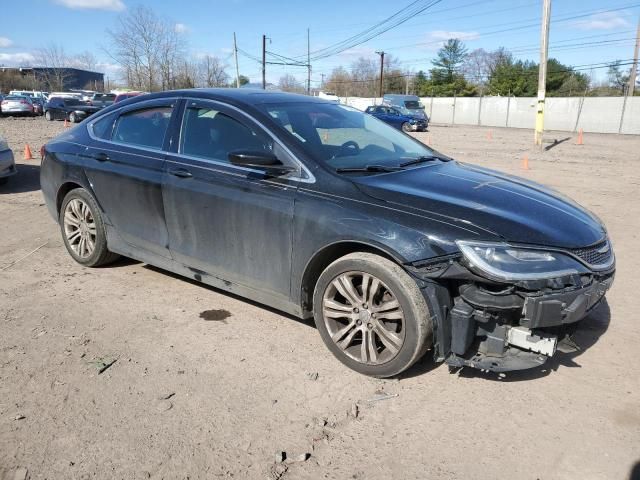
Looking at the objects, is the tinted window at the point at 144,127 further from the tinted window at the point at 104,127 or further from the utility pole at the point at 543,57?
the utility pole at the point at 543,57

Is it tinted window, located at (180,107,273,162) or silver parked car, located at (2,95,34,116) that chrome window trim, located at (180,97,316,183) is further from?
silver parked car, located at (2,95,34,116)

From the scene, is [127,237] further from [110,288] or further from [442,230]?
[442,230]

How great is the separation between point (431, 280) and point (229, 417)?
1355 mm

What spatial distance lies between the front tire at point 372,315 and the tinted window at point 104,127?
2730 millimetres

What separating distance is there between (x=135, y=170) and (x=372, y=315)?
2.43m

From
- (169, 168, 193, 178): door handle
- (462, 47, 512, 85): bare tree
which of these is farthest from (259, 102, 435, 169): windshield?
(462, 47, 512, 85): bare tree

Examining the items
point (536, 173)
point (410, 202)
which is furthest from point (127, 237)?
point (536, 173)

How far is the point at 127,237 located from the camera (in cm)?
453

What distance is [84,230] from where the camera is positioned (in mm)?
4961

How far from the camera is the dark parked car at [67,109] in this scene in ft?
97.6

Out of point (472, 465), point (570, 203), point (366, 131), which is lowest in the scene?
point (472, 465)

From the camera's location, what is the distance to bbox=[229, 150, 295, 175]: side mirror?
3359 mm

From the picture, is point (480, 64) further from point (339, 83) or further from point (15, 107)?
point (15, 107)

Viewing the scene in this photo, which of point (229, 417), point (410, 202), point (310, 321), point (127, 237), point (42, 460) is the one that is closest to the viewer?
point (42, 460)
